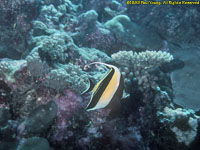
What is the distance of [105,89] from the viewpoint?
191 centimetres

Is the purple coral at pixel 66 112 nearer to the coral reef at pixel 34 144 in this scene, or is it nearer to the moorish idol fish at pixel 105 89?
the coral reef at pixel 34 144

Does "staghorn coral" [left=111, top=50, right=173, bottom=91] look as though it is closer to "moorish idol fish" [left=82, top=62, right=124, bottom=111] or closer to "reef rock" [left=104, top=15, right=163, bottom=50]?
"reef rock" [left=104, top=15, right=163, bottom=50]

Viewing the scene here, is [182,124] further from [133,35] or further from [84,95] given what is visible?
[133,35]

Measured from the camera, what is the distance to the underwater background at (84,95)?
307cm

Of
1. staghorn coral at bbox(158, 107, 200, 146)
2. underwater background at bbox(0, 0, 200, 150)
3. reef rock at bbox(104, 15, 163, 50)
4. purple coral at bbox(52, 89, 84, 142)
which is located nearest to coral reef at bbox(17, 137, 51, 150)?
underwater background at bbox(0, 0, 200, 150)

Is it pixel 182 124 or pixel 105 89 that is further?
pixel 182 124

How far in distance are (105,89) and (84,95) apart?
1.61 meters

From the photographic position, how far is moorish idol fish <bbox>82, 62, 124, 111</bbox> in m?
1.86

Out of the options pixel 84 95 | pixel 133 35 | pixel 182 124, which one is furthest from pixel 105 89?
pixel 133 35

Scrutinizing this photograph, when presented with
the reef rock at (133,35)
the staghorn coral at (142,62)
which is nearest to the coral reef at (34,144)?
the staghorn coral at (142,62)

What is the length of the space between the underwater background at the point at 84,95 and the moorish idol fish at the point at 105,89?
0.69 meters

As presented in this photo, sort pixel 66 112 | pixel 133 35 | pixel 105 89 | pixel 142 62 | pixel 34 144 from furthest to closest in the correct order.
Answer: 1. pixel 133 35
2. pixel 142 62
3. pixel 66 112
4. pixel 34 144
5. pixel 105 89

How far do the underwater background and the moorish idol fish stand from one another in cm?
69

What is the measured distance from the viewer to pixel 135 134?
3045mm
